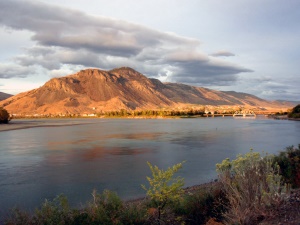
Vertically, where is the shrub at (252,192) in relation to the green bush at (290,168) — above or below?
above

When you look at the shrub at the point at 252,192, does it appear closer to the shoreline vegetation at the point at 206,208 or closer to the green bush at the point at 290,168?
the shoreline vegetation at the point at 206,208

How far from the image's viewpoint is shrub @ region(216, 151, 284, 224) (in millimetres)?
6973

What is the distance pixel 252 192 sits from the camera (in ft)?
25.6

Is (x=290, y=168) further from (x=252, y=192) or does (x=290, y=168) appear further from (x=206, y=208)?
(x=252, y=192)

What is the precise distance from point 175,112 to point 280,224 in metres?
174

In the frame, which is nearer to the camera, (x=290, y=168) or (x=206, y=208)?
(x=206, y=208)

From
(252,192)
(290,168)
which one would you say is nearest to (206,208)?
(252,192)

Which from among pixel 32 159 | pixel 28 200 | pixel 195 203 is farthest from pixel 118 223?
pixel 32 159

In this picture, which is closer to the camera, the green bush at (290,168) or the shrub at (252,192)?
the shrub at (252,192)

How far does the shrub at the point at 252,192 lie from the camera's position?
6973 millimetres

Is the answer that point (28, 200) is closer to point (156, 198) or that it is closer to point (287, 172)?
point (156, 198)

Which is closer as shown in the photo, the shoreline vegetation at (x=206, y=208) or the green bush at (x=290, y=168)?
the shoreline vegetation at (x=206, y=208)

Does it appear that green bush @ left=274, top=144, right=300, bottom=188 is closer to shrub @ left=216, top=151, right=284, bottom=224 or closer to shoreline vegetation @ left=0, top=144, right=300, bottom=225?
shrub @ left=216, top=151, right=284, bottom=224

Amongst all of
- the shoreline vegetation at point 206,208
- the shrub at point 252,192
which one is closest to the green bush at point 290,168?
the shrub at point 252,192
